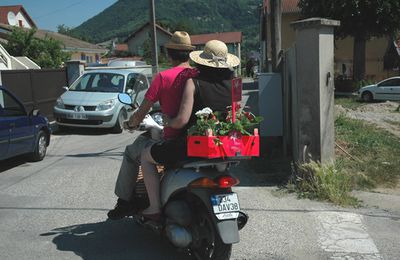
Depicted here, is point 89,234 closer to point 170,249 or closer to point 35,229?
point 35,229

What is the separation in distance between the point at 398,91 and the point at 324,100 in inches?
891

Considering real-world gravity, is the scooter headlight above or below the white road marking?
above

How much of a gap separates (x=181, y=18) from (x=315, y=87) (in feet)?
379

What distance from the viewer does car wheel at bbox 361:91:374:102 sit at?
2802 centimetres

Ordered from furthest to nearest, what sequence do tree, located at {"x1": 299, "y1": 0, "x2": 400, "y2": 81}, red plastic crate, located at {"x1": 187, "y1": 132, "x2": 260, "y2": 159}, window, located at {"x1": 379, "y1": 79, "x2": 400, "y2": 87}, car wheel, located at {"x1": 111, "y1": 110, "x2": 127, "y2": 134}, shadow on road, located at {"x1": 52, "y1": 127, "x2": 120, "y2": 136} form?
tree, located at {"x1": 299, "y1": 0, "x2": 400, "y2": 81} < window, located at {"x1": 379, "y1": 79, "x2": 400, "y2": 87} < shadow on road, located at {"x1": 52, "y1": 127, "x2": 120, "y2": 136} < car wheel, located at {"x1": 111, "y1": 110, "x2": 127, "y2": 134} < red plastic crate, located at {"x1": 187, "y1": 132, "x2": 260, "y2": 159}

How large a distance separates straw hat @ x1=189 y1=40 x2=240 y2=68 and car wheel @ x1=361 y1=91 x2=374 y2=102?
25.1 meters

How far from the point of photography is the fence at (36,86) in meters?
14.4

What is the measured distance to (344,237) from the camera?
5.04 metres

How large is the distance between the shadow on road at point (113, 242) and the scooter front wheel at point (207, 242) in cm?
36

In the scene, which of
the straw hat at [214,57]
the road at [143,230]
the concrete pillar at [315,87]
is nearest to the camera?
the straw hat at [214,57]

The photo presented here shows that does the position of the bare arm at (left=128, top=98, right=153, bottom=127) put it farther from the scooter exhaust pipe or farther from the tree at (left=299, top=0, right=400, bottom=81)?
the tree at (left=299, top=0, right=400, bottom=81)

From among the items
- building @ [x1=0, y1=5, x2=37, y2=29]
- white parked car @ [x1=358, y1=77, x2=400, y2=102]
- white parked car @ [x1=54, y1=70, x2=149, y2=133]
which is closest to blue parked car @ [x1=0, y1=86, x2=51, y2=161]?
white parked car @ [x1=54, y1=70, x2=149, y2=133]

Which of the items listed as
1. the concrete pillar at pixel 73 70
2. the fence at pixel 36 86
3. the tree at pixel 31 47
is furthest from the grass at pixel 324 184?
the tree at pixel 31 47

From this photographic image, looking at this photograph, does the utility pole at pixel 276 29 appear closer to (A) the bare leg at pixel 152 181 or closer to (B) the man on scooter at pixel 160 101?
(B) the man on scooter at pixel 160 101
